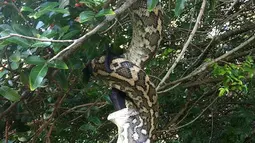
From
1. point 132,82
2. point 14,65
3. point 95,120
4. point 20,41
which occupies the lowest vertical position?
point 95,120

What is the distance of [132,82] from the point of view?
1.96m

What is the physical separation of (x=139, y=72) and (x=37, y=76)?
59 cm

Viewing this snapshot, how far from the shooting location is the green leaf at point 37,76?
4.99ft

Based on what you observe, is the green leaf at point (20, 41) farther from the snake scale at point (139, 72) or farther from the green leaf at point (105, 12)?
the snake scale at point (139, 72)

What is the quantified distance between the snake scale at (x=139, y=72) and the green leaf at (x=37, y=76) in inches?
16.8

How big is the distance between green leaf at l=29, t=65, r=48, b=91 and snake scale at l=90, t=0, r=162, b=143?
1.40 feet

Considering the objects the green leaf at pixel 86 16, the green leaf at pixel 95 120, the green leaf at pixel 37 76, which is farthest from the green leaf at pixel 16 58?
the green leaf at pixel 95 120

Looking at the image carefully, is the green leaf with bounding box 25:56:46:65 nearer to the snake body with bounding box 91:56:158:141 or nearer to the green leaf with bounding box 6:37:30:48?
the green leaf with bounding box 6:37:30:48

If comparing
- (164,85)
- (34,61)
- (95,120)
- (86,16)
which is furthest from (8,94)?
(164,85)

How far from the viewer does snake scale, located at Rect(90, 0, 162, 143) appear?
1.95 m

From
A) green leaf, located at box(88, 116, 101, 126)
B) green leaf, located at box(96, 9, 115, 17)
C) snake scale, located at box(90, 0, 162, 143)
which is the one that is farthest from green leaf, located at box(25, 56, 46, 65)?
green leaf, located at box(88, 116, 101, 126)

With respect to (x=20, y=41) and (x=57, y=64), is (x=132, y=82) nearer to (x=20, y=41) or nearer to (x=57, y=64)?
(x=57, y=64)

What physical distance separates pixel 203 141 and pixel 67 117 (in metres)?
1.11

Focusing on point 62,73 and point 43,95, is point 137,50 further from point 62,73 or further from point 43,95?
point 43,95
